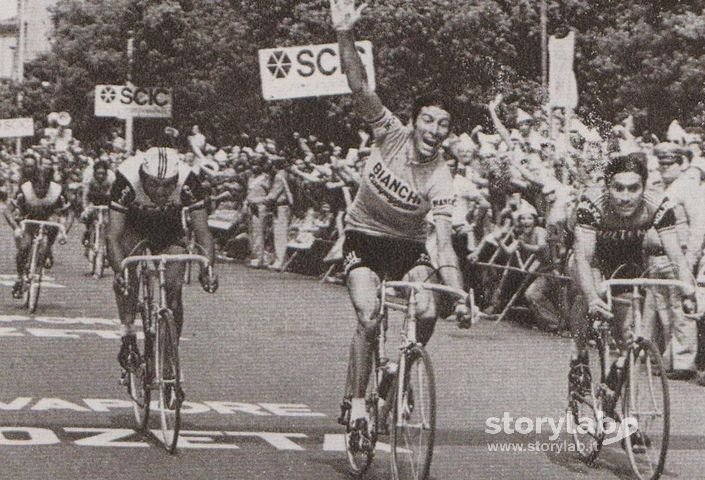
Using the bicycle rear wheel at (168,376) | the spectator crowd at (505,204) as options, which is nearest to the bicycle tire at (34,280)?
the spectator crowd at (505,204)

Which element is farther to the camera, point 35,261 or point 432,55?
point 432,55

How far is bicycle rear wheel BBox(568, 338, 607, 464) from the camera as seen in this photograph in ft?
32.4

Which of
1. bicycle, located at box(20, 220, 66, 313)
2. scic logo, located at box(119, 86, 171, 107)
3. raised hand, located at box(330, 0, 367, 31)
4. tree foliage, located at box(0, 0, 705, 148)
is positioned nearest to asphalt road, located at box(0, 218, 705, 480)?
bicycle, located at box(20, 220, 66, 313)

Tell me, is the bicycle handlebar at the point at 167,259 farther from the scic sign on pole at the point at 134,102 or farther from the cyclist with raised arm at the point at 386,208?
the scic sign on pole at the point at 134,102

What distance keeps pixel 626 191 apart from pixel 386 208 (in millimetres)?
1381

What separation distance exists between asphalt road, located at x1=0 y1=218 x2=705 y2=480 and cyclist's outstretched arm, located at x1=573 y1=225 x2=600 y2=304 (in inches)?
42.0

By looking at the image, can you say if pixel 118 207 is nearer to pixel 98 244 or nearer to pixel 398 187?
pixel 398 187

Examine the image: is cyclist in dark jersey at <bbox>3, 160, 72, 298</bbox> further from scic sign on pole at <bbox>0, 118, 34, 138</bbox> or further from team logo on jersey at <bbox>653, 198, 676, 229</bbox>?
scic sign on pole at <bbox>0, 118, 34, 138</bbox>

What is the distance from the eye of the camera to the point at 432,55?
121 ft

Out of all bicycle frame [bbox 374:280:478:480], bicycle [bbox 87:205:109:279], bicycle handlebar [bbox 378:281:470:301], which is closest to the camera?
bicycle frame [bbox 374:280:478:480]

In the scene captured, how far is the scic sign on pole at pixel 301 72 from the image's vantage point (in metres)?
22.0

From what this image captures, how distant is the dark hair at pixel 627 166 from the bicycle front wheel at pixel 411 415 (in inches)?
73.5

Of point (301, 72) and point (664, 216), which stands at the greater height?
point (301, 72)

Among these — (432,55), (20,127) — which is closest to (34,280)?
(432,55)
